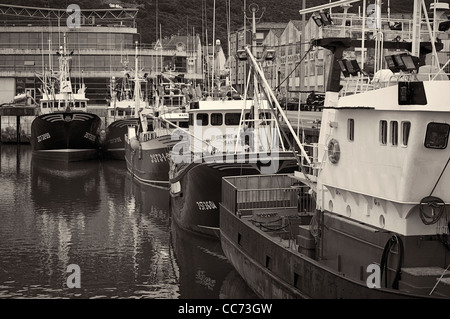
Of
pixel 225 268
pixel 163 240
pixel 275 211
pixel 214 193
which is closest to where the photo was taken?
pixel 275 211

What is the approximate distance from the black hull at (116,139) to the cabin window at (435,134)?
5242 centimetres

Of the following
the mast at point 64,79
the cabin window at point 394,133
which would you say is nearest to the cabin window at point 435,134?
the cabin window at point 394,133

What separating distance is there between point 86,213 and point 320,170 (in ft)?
66.5

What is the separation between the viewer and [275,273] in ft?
66.5

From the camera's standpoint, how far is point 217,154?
3052 centimetres

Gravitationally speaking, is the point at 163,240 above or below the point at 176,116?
below

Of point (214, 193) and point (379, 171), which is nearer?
point (379, 171)

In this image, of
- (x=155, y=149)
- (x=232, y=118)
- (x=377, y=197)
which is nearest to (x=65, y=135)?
(x=155, y=149)

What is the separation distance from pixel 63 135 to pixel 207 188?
38511 mm

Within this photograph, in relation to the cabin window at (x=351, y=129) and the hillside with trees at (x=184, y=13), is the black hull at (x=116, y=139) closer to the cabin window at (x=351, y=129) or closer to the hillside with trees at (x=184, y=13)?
the cabin window at (x=351, y=129)

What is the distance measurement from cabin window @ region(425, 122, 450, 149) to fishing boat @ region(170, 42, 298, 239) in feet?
31.8

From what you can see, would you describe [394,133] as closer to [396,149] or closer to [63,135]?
[396,149]
